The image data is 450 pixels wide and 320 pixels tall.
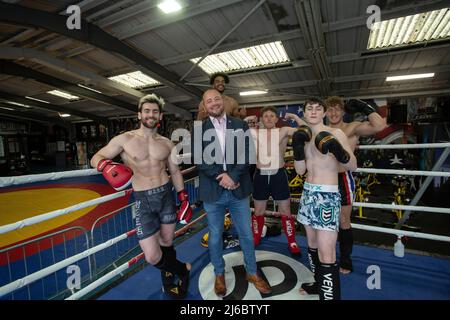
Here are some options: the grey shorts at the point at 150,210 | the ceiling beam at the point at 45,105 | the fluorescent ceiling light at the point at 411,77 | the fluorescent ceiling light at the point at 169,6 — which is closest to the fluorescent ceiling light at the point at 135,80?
the fluorescent ceiling light at the point at 169,6

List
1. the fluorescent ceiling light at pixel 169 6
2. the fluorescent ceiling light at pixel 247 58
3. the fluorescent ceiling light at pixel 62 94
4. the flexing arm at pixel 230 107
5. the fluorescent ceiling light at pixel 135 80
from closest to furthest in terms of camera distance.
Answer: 1. the flexing arm at pixel 230 107
2. the fluorescent ceiling light at pixel 169 6
3. the fluorescent ceiling light at pixel 247 58
4. the fluorescent ceiling light at pixel 135 80
5. the fluorescent ceiling light at pixel 62 94

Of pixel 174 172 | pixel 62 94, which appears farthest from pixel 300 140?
pixel 62 94

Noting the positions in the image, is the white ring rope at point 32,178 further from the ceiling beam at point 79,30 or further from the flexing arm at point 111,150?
the ceiling beam at point 79,30

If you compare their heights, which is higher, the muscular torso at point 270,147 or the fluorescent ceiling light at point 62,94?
the fluorescent ceiling light at point 62,94

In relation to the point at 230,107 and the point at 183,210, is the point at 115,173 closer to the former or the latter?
the point at 183,210

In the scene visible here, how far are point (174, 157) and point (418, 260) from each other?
3016 millimetres

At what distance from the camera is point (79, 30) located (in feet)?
16.6

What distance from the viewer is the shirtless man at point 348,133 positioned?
2400mm

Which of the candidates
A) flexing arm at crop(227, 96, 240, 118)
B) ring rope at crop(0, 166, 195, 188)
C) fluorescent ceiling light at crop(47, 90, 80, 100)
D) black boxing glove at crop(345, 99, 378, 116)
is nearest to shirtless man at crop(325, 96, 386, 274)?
black boxing glove at crop(345, 99, 378, 116)

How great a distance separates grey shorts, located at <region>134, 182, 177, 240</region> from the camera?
2152 millimetres

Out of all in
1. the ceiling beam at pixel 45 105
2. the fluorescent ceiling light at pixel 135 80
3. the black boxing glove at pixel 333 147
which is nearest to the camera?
the black boxing glove at pixel 333 147

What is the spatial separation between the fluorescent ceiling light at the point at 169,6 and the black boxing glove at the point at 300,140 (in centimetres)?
383

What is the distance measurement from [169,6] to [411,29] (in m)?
5.04
